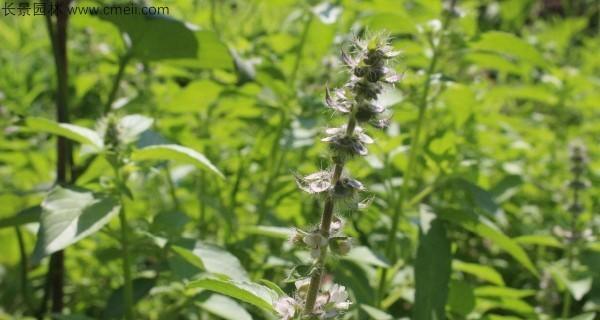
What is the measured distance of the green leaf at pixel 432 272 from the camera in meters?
1.87

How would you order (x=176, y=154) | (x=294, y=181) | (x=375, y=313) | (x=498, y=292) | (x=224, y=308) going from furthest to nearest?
(x=294, y=181) < (x=498, y=292) < (x=375, y=313) < (x=224, y=308) < (x=176, y=154)

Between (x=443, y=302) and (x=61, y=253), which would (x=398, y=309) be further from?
(x=61, y=253)

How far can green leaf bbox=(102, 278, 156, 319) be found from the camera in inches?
81.8

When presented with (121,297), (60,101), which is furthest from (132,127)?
(121,297)

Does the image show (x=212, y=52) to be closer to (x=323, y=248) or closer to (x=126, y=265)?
(x=126, y=265)

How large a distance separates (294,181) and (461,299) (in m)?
0.72

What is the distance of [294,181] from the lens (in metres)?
2.50

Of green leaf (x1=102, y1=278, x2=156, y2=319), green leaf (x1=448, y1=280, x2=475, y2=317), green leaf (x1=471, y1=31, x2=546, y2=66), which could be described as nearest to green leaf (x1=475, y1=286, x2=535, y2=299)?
green leaf (x1=448, y1=280, x2=475, y2=317)

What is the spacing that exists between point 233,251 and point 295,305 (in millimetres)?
1074

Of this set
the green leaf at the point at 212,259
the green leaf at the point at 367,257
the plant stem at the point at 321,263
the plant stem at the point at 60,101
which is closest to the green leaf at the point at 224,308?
the green leaf at the point at 212,259

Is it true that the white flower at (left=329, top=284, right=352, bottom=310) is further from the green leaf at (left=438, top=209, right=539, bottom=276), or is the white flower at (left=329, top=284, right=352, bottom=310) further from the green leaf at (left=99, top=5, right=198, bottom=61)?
the green leaf at (left=99, top=5, right=198, bottom=61)

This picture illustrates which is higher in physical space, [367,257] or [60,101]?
[60,101]

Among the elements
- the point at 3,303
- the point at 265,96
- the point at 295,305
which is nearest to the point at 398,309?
the point at 265,96

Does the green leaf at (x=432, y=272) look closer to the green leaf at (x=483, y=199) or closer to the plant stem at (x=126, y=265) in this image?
the green leaf at (x=483, y=199)
